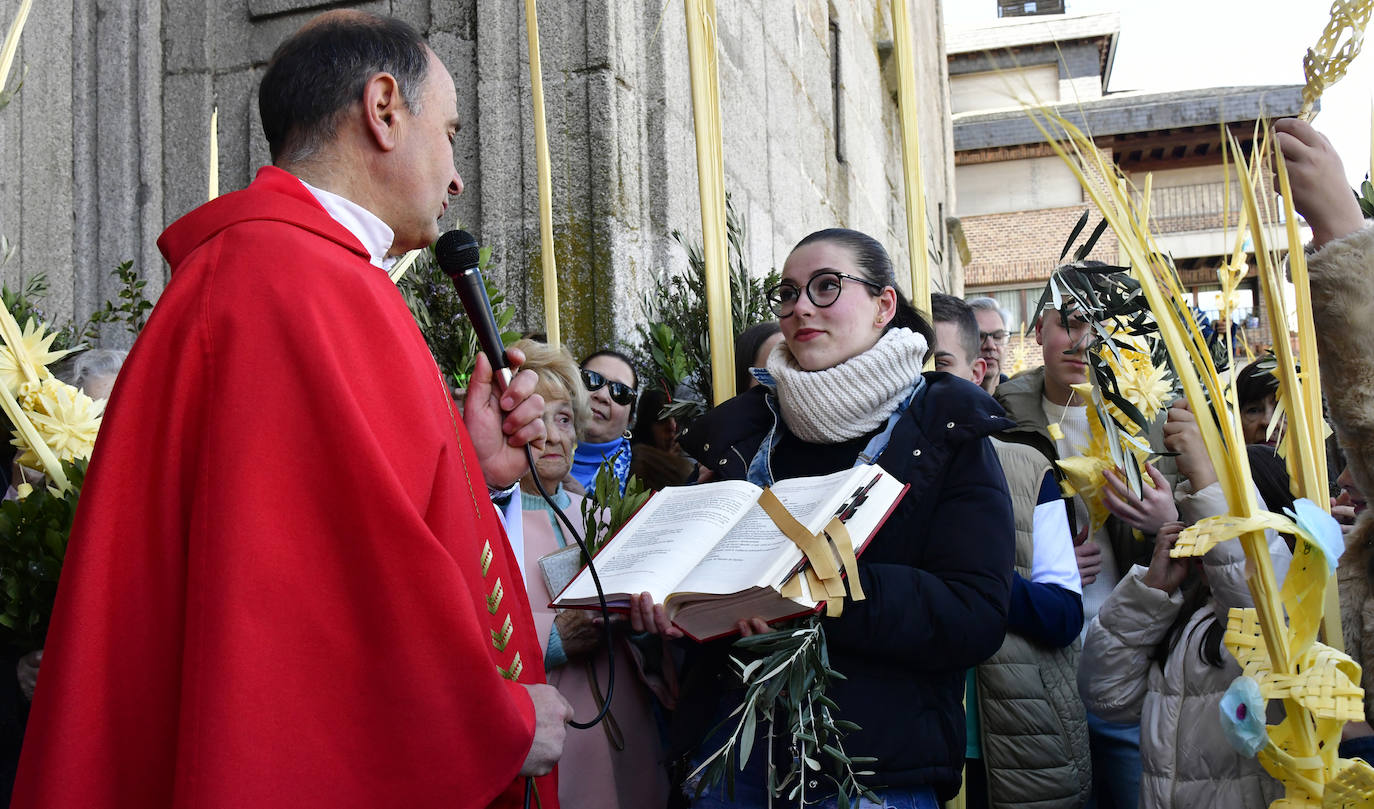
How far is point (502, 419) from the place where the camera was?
2215 mm

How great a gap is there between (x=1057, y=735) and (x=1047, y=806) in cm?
17

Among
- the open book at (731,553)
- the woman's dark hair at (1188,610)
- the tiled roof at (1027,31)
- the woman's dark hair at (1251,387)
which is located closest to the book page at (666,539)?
the open book at (731,553)

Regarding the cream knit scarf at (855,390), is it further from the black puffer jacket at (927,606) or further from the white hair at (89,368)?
the white hair at (89,368)

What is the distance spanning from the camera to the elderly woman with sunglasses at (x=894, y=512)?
7.11 ft

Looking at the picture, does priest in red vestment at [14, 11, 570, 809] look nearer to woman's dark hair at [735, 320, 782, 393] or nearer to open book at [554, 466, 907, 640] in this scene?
open book at [554, 466, 907, 640]

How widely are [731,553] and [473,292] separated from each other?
639mm

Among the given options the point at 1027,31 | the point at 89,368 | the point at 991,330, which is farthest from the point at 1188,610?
the point at 1027,31

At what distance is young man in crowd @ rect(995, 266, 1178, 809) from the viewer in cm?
302

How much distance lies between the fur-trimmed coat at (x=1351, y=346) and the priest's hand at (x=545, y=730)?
121 centimetres

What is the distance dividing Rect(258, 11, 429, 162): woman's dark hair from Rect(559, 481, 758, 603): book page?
868 mm

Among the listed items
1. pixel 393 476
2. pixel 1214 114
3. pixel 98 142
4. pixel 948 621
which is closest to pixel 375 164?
pixel 393 476

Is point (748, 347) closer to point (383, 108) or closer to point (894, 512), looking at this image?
point (894, 512)

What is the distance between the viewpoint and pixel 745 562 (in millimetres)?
2070

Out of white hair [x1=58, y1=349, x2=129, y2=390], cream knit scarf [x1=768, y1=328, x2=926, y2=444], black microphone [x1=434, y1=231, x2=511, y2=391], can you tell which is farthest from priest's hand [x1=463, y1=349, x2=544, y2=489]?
white hair [x1=58, y1=349, x2=129, y2=390]
